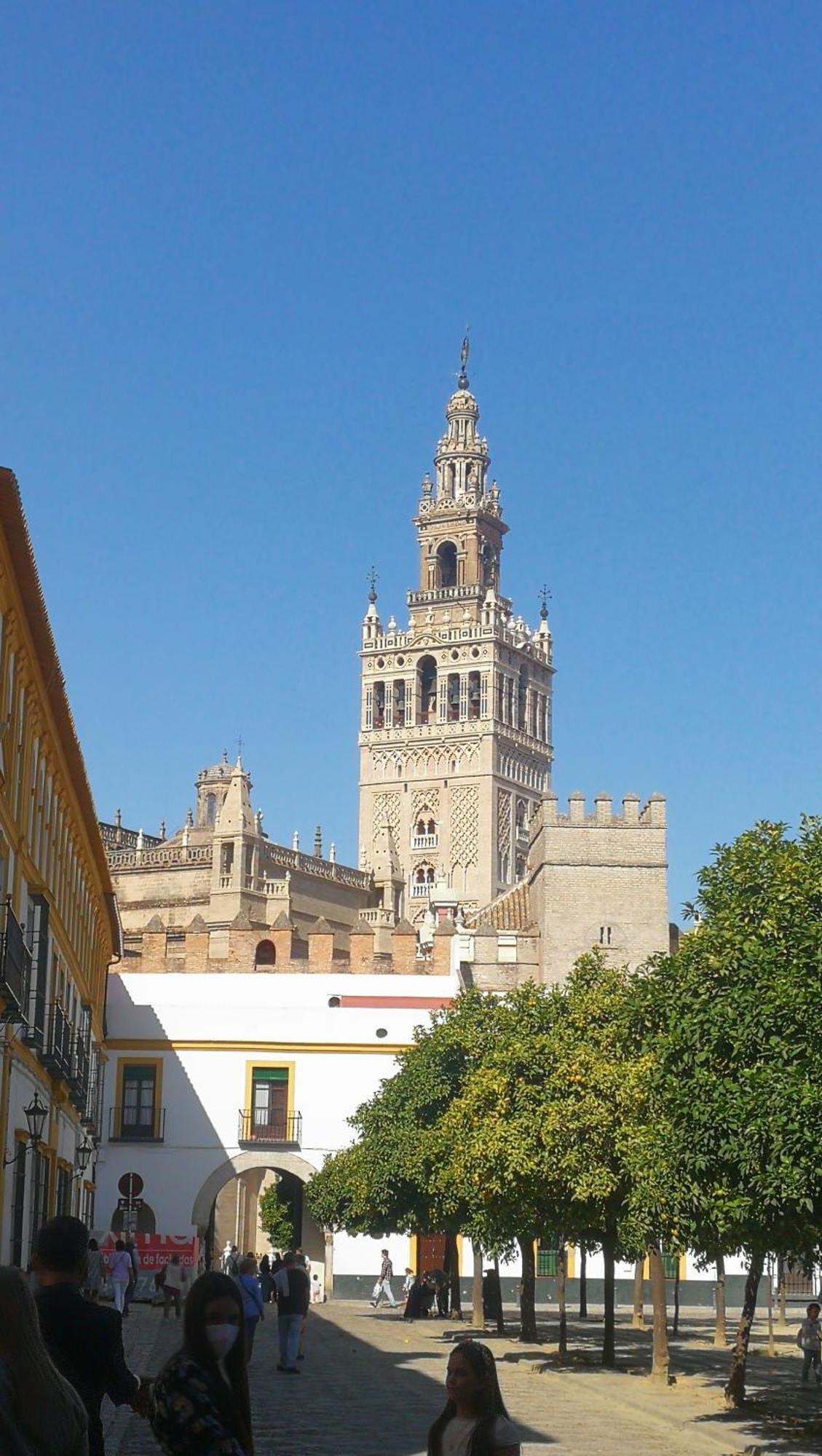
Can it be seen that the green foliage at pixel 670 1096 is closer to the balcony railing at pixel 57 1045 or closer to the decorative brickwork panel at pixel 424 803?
the balcony railing at pixel 57 1045

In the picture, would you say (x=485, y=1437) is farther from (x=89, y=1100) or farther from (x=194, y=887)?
(x=194, y=887)

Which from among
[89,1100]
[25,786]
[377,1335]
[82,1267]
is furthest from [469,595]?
[82,1267]

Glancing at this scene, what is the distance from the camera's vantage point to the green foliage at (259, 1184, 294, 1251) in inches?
2329

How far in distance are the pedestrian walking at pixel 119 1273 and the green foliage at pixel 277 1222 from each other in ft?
96.9

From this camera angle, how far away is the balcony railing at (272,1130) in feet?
157

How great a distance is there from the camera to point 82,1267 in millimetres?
6996

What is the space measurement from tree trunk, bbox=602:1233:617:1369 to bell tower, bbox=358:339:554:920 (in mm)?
80528

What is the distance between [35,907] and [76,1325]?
18.9 m

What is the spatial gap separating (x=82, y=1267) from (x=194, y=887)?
76.3 metres

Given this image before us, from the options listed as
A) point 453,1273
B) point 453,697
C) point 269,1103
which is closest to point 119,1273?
point 453,1273

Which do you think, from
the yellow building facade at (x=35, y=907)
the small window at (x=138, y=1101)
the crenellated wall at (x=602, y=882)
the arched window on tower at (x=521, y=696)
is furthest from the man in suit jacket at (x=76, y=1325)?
the arched window on tower at (x=521, y=696)

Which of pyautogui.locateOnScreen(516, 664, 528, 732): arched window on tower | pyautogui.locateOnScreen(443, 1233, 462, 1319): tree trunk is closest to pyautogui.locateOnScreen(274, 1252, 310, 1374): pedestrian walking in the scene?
pyautogui.locateOnScreen(443, 1233, 462, 1319): tree trunk

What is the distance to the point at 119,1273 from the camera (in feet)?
94.2

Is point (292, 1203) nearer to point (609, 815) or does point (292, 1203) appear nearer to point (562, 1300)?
point (609, 815)
